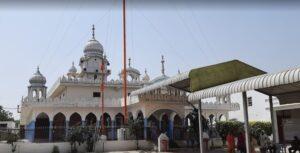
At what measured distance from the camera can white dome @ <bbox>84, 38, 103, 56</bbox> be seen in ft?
129

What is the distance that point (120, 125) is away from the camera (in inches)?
1073

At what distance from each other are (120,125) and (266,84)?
18.3 m

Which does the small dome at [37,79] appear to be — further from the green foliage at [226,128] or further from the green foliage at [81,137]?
the green foliage at [226,128]

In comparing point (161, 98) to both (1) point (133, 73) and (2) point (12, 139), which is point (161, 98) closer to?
(2) point (12, 139)

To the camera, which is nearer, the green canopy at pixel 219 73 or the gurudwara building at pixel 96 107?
the green canopy at pixel 219 73

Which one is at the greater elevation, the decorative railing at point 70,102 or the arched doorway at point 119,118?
the decorative railing at point 70,102

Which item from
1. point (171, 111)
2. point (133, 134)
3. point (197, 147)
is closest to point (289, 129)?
point (197, 147)

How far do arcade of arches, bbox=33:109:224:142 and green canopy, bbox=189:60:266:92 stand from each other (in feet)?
23.8

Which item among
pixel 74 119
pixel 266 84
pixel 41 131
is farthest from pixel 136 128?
pixel 266 84

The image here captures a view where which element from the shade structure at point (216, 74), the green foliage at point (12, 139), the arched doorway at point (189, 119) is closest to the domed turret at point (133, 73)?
the arched doorway at point (189, 119)

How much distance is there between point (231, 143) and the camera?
15.1 metres

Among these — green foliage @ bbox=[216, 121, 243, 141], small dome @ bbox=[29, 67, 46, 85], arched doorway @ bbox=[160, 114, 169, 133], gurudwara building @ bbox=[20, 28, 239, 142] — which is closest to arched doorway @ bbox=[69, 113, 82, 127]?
gurudwara building @ bbox=[20, 28, 239, 142]

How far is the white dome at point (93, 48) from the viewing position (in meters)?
39.2

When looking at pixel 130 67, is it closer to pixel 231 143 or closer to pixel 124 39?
pixel 124 39
